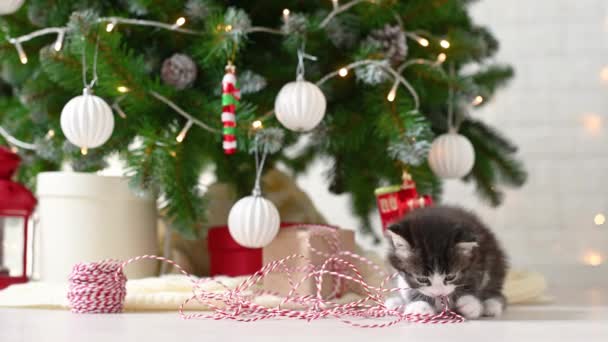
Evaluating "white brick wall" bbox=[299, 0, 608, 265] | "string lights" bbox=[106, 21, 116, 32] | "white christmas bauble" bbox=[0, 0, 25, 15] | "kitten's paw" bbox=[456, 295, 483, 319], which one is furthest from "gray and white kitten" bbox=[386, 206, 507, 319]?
"white brick wall" bbox=[299, 0, 608, 265]

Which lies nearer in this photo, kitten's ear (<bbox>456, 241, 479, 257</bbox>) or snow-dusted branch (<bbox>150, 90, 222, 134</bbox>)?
kitten's ear (<bbox>456, 241, 479, 257</bbox>)

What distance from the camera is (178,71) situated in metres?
1.21

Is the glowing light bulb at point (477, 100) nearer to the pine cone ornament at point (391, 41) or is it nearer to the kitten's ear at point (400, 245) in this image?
the pine cone ornament at point (391, 41)

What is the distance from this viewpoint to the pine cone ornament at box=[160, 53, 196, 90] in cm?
121

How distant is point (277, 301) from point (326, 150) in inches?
14.6

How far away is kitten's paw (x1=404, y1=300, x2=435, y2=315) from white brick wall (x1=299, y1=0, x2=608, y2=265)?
83 cm

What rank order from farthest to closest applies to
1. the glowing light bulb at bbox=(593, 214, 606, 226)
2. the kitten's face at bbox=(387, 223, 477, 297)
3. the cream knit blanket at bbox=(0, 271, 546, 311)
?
the glowing light bulb at bbox=(593, 214, 606, 226), the cream knit blanket at bbox=(0, 271, 546, 311), the kitten's face at bbox=(387, 223, 477, 297)

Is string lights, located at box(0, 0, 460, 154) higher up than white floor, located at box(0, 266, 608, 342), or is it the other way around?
string lights, located at box(0, 0, 460, 154)

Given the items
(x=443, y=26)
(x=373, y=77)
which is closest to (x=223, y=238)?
(x=373, y=77)

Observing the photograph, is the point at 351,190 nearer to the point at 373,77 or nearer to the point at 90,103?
the point at 373,77

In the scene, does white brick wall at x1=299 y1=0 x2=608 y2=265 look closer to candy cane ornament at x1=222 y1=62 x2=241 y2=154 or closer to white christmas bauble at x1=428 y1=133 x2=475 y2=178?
white christmas bauble at x1=428 y1=133 x2=475 y2=178

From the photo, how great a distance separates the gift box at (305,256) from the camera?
3.67 feet

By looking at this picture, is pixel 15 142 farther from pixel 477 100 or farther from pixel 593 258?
pixel 593 258

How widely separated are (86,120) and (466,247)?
0.56 m
